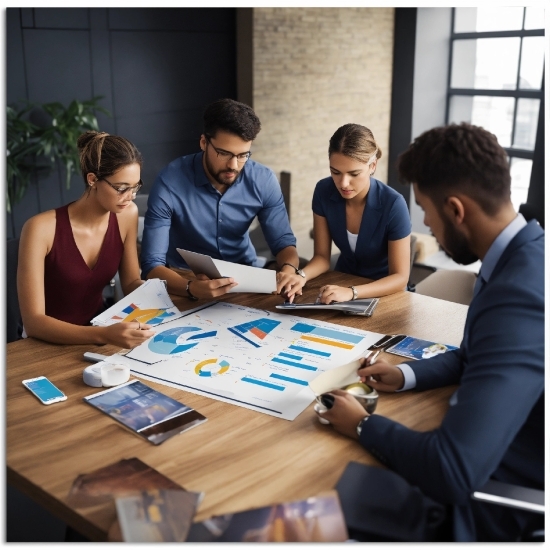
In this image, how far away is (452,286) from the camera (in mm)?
3008

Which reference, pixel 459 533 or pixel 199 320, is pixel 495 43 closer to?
pixel 199 320

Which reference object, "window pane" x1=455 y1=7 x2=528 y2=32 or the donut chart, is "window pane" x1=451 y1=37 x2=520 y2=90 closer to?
"window pane" x1=455 y1=7 x2=528 y2=32

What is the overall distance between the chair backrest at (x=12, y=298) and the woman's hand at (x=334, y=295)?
3.94 ft

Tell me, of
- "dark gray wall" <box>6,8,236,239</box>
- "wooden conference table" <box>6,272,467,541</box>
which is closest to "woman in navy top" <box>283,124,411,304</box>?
"wooden conference table" <box>6,272,467,541</box>

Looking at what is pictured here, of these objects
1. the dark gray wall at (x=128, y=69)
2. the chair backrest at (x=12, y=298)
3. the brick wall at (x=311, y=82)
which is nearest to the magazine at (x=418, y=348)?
the chair backrest at (x=12, y=298)

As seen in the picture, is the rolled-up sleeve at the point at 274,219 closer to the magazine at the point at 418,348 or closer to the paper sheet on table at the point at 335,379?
the magazine at the point at 418,348

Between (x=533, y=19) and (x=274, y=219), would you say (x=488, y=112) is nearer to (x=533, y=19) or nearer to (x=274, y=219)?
(x=533, y=19)

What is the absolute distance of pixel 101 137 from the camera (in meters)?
2.23

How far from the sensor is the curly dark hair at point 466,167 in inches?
54.1

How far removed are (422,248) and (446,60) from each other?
7.37 ft

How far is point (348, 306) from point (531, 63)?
5200mm

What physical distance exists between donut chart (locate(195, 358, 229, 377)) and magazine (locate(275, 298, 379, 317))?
47cm

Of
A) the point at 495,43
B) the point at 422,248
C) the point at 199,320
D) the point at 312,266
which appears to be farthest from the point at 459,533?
the point at 495,43

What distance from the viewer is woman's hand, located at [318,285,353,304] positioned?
232cm
